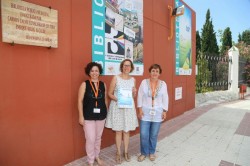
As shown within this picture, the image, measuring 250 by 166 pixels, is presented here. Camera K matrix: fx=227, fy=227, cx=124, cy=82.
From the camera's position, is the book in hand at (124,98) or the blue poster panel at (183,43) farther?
the blue poster panel at (183,43)

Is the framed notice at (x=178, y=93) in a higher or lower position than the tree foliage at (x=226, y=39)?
lower

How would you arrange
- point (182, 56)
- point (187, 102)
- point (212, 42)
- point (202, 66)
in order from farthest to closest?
1. point (212, 42)
2. point (202, 66)
3. point (187, 102)
4. point (182, 56)

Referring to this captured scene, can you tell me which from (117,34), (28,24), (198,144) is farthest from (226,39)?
(28,24)

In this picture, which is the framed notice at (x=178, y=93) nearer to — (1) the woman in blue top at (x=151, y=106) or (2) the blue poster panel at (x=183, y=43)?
(2) the blue poster panel at (x=183, y=43)

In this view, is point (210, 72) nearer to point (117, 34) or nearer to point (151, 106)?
point (117, 34)

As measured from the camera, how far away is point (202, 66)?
13266mm

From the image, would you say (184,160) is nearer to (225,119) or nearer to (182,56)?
(225,119)

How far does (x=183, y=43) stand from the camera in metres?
8.15

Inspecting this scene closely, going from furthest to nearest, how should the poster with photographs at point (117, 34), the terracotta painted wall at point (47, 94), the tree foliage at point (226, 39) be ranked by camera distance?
the tree foliage at point (226, 39), the poster with photographs at point (117, 34), the terracotta painted wall at point (47, 94)

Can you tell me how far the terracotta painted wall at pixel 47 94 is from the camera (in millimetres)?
2889

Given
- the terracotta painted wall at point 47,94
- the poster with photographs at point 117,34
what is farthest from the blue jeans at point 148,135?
the poster with photographs at point 117,34

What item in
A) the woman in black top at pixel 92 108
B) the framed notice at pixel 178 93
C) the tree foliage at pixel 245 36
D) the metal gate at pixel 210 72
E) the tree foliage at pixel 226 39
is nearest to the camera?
the woman in black top at pixel 92 108

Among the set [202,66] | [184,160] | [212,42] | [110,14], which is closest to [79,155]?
[184,160]

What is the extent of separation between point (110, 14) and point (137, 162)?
2.82 metres
